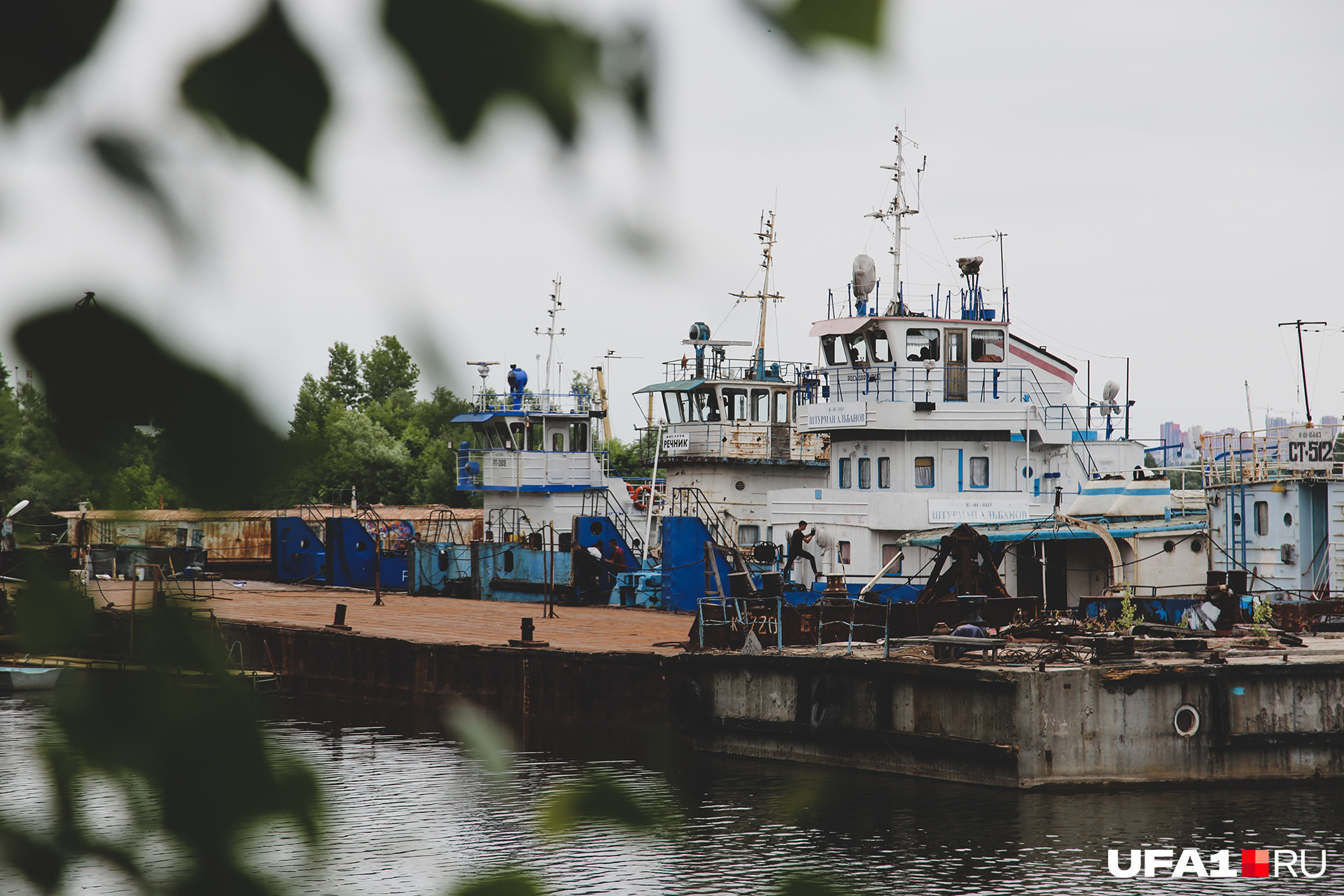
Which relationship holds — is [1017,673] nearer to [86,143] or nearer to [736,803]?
[736,803]

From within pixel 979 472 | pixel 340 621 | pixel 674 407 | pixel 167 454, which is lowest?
pixel 340 621

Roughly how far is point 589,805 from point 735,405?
37.8 metres

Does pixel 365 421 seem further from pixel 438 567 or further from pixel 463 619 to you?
pixel 438 567

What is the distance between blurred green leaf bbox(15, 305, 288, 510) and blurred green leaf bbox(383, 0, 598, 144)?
12.0 inches

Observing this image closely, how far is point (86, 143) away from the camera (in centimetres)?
107

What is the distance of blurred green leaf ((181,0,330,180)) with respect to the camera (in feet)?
3.47

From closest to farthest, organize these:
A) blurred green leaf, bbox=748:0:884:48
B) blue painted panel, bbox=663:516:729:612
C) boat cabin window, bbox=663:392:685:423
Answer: blurred green leaf, bbox=748:0:884:48 → blue painted panel, bbox=663:516:729:612 → boat cabin window, bbox=663:392:685:423

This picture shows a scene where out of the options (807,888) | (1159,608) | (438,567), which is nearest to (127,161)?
(807,888)

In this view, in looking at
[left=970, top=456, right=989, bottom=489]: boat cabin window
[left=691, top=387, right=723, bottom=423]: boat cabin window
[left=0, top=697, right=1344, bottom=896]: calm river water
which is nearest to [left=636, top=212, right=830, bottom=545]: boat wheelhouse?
[left=691, top=387, right=723, bottom=423]: boat cabin window

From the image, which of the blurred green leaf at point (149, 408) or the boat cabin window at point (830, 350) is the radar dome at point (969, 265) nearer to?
the boat cabin window at point (830, 350)

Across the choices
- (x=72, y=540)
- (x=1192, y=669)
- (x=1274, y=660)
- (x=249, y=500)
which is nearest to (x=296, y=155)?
(x=249, y=500)

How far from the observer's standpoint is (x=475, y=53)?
3.46ft

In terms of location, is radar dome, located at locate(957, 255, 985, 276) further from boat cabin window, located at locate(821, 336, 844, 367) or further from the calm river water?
the calm river water

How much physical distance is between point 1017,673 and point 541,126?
50.5 ft
